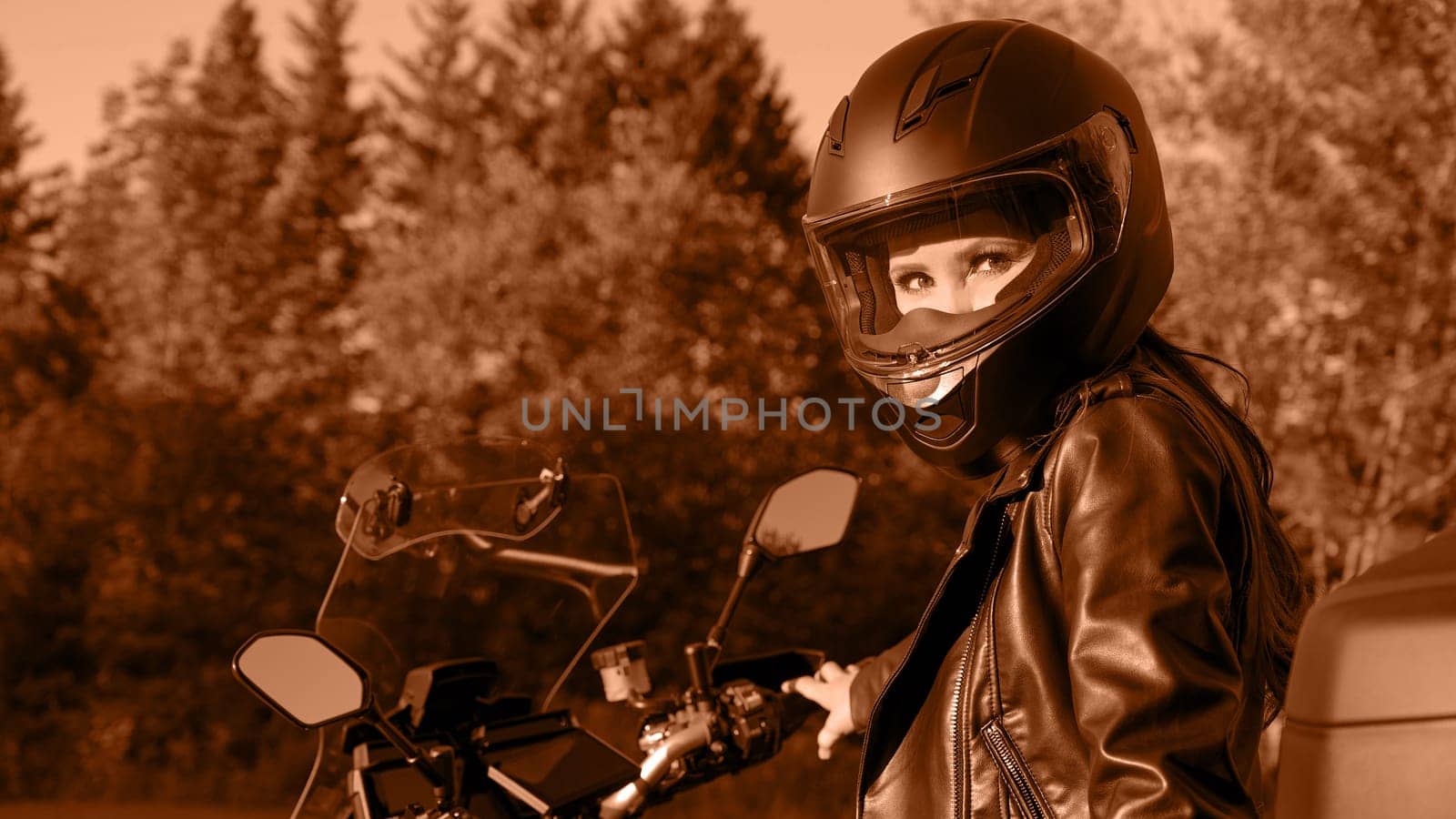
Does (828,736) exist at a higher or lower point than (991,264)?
lower

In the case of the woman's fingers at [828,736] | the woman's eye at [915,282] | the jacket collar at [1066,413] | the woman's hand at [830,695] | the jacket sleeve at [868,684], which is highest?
the woman's eye at [915,282]

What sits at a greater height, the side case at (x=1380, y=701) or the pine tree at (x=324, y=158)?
the pine tree at (x=324, y=158)

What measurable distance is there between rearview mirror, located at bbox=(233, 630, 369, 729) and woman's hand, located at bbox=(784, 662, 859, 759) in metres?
0.64

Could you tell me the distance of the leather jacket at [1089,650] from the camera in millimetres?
1416

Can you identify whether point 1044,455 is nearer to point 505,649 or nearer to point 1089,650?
point 1089,650

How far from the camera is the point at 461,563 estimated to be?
231 centimetres

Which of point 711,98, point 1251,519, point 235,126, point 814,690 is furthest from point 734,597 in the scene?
point 235,126

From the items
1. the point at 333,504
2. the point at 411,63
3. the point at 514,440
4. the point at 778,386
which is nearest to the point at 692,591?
the point at 778,386

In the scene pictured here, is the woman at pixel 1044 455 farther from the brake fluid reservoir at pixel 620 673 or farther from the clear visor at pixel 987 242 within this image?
the brake fluid reservoir at pixel 620 673

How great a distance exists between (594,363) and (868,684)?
411 inches

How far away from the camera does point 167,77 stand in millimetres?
18500

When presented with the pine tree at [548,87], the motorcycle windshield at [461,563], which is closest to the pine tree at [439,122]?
the pine tree at [548,87]

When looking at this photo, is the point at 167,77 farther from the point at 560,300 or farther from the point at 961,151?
the point at 961,151

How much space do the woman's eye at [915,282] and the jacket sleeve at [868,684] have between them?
490mm
